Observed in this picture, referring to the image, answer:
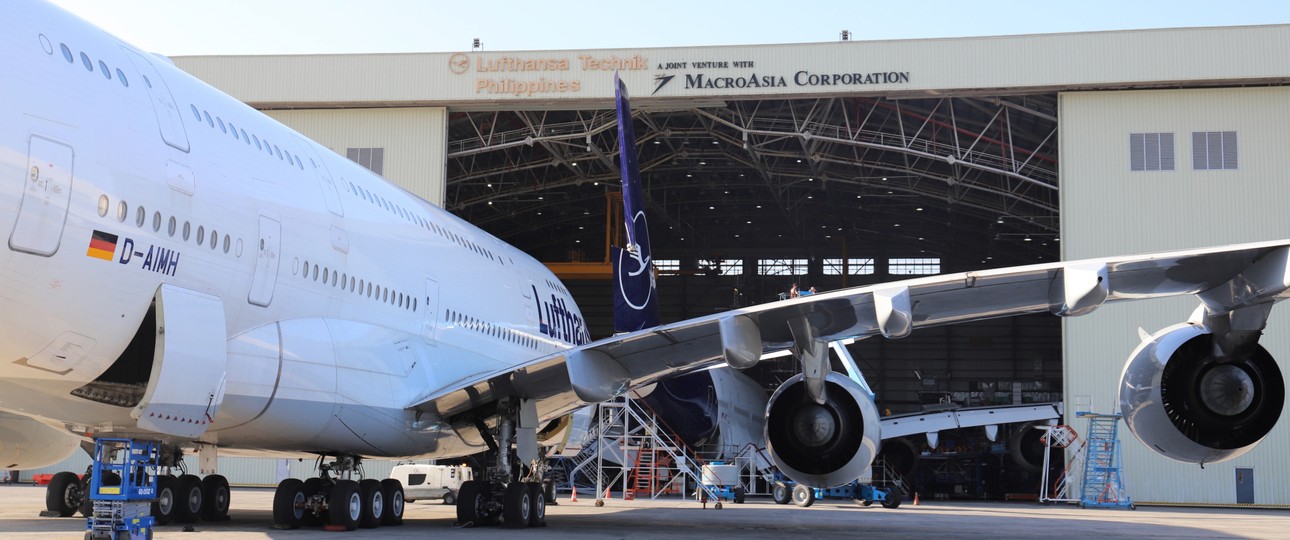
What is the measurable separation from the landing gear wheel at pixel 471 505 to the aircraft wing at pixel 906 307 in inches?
63.6

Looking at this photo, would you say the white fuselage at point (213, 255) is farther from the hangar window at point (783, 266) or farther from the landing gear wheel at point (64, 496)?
the hangar window at point (783, 266)

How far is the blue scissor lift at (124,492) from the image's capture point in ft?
26.2

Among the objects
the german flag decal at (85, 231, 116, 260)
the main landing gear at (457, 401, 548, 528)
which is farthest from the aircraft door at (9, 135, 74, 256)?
the main landing gear at (457, 401, 548, 528)

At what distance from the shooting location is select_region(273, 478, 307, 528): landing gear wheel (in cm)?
1156

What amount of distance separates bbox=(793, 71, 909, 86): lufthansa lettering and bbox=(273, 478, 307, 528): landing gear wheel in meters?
16.1

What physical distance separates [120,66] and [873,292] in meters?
5.71

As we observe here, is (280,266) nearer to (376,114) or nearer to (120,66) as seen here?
(120,66)

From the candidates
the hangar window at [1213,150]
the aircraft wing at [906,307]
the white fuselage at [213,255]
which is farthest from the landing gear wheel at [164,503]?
the hangar window at [1213,150]

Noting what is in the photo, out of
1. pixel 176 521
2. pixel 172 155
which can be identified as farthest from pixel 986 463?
pixel 172 155

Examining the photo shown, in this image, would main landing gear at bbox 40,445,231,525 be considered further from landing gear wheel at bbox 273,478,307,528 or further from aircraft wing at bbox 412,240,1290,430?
aircraft wing at bbox 412,240,1290,430

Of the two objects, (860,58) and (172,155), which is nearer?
(172,155)

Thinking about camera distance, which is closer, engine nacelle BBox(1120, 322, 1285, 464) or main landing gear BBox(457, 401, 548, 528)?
engine nacelle BBox(1120, 322, 1285, 464)

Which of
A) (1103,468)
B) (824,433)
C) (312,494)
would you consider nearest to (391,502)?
(312,494)

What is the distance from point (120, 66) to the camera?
796cm
